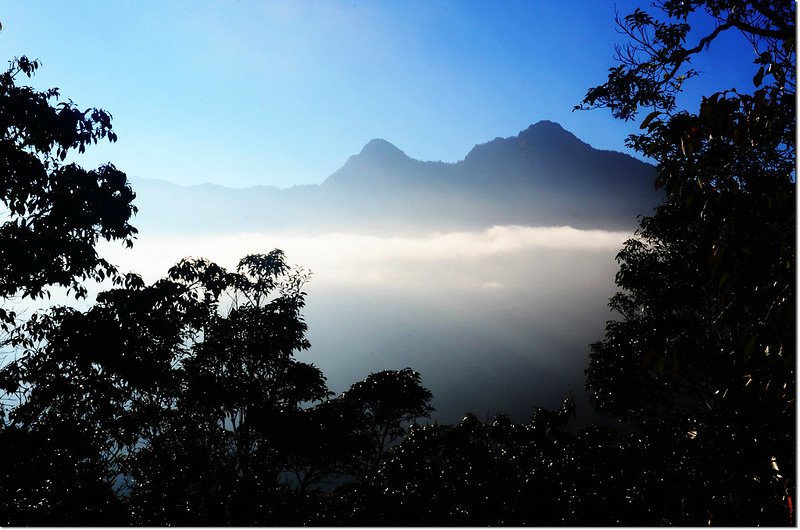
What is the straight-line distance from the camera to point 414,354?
167 m

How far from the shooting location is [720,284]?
2381 mm

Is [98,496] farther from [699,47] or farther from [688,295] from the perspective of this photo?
[688,295]

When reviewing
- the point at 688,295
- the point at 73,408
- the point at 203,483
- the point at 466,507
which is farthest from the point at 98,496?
the point at 688,295

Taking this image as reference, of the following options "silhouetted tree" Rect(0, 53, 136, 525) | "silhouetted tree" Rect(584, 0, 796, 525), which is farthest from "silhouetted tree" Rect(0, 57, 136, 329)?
"silhouetted tree" Rect(584, 0, 796, 525)

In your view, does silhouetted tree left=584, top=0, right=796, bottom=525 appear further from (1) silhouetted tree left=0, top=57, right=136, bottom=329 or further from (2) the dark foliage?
(1) silhouetted tree left=0, top=57, right=136, bottom=329

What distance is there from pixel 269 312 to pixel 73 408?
485cm

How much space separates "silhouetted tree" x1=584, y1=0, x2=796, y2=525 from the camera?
2.53 meters

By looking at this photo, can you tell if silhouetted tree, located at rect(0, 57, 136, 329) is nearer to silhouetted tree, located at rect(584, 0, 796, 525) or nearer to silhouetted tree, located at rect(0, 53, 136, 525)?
silhouetted tree, located at rect(0, 53, 136, 525)

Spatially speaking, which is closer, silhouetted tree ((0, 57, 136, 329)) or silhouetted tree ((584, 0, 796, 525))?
silhouetted tree ((584, 0, 796, 525))

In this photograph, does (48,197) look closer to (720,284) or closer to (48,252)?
(48,252)

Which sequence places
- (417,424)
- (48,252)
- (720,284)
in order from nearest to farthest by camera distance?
(720,284) < (48,252) < (417,424)

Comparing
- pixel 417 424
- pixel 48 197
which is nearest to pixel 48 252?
pixel 48 197

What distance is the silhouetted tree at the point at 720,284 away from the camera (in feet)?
8.29

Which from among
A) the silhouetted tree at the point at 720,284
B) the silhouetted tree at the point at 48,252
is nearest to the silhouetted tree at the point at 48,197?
the silhouetted tree at the point at 48,252
